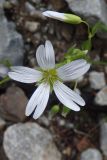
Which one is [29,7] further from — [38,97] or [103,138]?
[38,97]

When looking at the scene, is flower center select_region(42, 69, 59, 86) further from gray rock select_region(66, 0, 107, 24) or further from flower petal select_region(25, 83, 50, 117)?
gray rock select_region(66, 0, 107, 24)

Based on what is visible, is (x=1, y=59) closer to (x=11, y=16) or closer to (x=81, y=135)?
(x=11, y=16)

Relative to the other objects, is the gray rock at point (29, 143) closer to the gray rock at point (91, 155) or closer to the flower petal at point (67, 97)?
the gray rock at point (91, 155)

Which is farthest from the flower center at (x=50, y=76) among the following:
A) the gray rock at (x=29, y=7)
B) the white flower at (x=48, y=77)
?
the gray rock at (x=29, y=7)

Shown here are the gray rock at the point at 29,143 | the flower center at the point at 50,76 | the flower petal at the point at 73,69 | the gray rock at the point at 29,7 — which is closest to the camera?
the flower petal at the point at 73,69

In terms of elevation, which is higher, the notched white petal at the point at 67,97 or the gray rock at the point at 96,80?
the notched white petal at the point at 67,97

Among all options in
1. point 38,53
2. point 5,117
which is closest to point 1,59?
point 5,117
